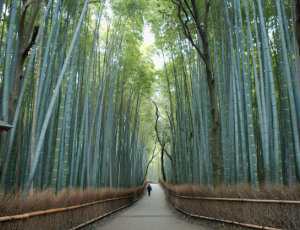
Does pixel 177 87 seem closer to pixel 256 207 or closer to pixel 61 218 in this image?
pixel 256 207

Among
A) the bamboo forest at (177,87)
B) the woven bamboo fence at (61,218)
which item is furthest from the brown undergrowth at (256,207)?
the woven bamboo fence at (61,218)

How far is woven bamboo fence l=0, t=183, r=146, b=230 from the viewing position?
2.04 metres

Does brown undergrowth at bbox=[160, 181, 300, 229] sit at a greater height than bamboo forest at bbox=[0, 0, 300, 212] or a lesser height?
lesser

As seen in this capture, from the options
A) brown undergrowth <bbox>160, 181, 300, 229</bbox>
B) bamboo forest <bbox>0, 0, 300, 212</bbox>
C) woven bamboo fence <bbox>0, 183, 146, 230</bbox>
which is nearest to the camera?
woven bamboo fence <bbox>0, 183, 146, 230</bbox>

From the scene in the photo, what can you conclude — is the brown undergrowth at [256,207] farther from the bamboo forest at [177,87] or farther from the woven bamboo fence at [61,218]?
the woven bamboo fence at [61,218]

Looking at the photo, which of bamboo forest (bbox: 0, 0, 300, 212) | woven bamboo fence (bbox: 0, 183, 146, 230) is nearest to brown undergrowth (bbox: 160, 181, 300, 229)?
bamboo forest (bbox: 0, 0, 300, 212)

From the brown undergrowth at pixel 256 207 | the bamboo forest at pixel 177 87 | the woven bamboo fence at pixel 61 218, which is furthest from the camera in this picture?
the bamboo forest at pixel 177 87

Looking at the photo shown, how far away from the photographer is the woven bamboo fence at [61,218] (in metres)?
2.04

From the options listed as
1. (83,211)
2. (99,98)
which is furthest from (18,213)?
(99,98)

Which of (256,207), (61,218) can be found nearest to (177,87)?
(256,207)

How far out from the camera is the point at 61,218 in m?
3.01

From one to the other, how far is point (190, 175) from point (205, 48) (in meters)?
3.91

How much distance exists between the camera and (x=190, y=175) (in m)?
7.02

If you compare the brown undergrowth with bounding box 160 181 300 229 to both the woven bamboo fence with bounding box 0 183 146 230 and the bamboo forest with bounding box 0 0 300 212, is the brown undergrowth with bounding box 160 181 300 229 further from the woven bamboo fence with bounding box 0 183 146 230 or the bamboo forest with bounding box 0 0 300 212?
the woven bamboo fence with bounding box 0 183 146 230
